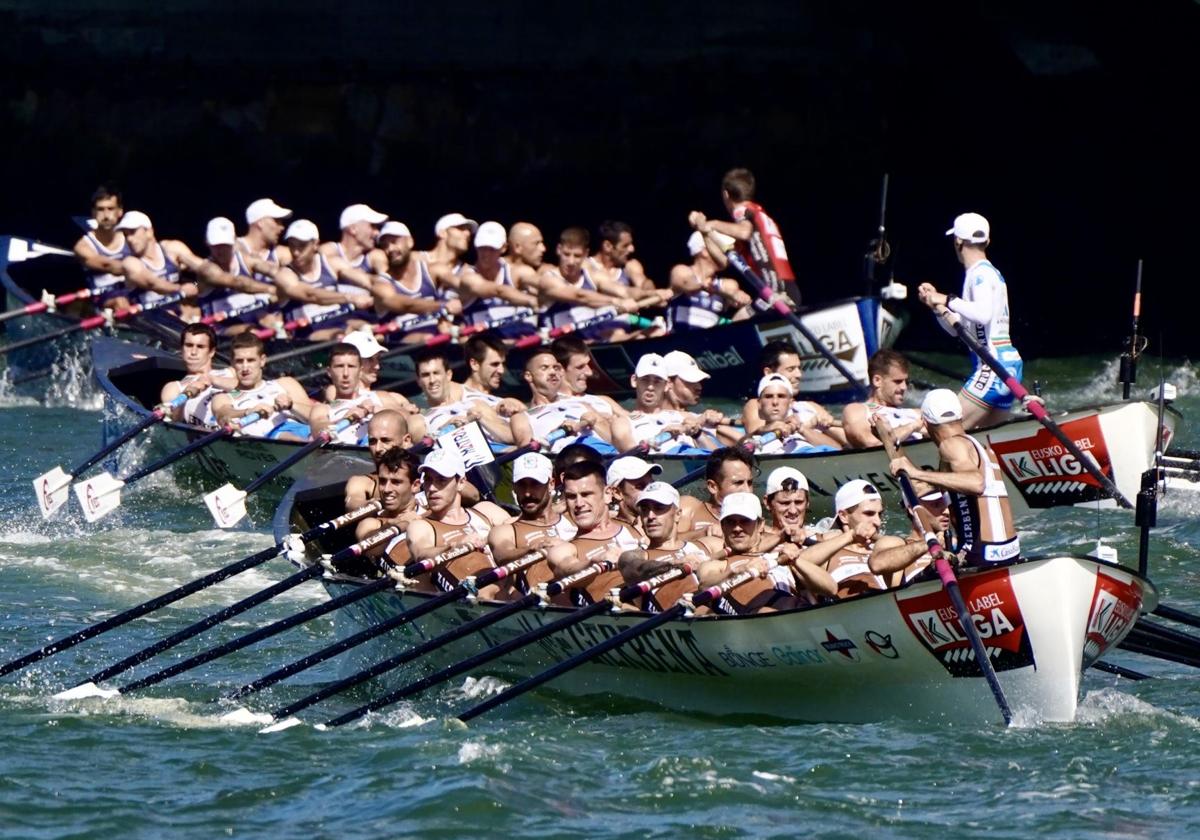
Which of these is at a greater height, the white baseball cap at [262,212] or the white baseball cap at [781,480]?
the white baseball cap at [262,212]

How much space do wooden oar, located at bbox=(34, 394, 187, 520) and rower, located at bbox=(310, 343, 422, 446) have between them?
1332 millimetres

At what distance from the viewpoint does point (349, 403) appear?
17125 millimetres

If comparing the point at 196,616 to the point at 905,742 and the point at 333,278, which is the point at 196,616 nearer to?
the point at 905,742

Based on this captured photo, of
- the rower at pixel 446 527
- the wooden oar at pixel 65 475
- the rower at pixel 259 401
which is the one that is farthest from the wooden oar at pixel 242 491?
the rower at pixel 446 527

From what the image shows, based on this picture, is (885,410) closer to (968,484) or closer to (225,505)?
(968,484)

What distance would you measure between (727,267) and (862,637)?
10.7 metres

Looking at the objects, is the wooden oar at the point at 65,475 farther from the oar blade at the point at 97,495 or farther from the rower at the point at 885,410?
the rower at the point at 885,410

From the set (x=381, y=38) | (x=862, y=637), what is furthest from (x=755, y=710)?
(x=381, y=38)

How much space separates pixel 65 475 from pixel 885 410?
19.3ft

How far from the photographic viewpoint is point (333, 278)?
71.1ft

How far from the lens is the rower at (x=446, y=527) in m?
12.7

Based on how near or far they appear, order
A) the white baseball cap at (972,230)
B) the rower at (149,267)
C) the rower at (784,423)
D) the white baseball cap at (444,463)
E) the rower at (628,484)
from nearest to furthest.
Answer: the rower at (628,484) < the white baseball cap at (444,463) < the white baseball cap at (972,230) < the rower at (784,423) < the rower at (149,267)

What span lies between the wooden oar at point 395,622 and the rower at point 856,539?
5.36 ft

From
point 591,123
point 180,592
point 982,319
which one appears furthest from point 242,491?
point 591,123
